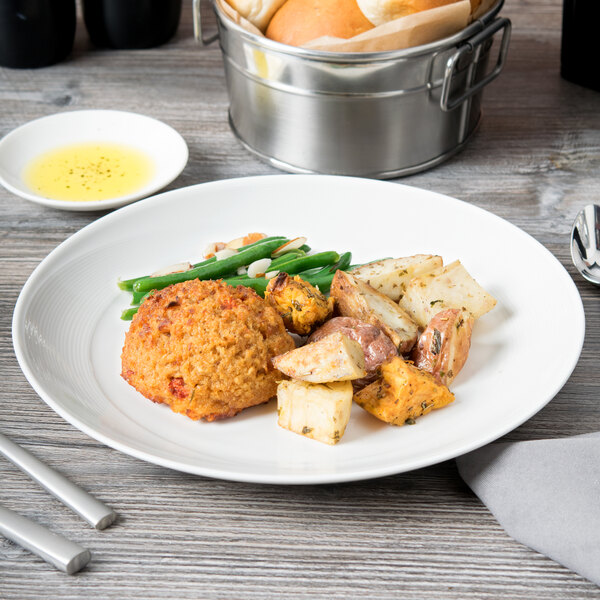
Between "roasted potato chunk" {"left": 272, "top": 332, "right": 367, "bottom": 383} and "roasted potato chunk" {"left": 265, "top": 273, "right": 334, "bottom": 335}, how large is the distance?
16cm

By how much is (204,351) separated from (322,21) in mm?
1034

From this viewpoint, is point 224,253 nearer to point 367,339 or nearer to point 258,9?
point 367,339

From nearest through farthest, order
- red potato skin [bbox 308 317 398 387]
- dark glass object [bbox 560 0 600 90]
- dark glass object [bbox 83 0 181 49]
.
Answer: red potato skin [bbox 308 317 398 387]
dark glass object [bbox 560 0 600 90]
dark glass object [bbox 83 0 181 49]

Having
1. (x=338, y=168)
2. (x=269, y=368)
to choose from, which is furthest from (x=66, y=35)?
(x=269, y=368)

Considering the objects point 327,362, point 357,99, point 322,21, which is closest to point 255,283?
point 327,362

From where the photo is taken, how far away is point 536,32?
3.21 meters

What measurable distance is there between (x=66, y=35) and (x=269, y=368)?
2043mm

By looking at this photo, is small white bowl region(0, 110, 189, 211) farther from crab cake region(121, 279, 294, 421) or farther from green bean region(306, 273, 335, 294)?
crab cake region(121, 279, 294, 421)

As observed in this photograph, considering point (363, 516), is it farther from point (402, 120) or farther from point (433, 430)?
point (402, 120)

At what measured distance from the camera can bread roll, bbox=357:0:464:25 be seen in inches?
77.4

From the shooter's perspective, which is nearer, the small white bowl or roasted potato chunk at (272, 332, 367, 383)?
roasted potato chunk at (272, 332, 367, 383)

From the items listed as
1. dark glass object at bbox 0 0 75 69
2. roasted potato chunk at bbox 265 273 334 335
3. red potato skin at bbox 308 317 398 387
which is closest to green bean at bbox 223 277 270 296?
roasted potato chunk at bbox 265 273 334 335

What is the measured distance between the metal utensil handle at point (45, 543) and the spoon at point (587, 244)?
49.6 inches

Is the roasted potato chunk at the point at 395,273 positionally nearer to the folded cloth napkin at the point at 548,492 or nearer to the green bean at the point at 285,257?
the green bean at the point at 285,257
